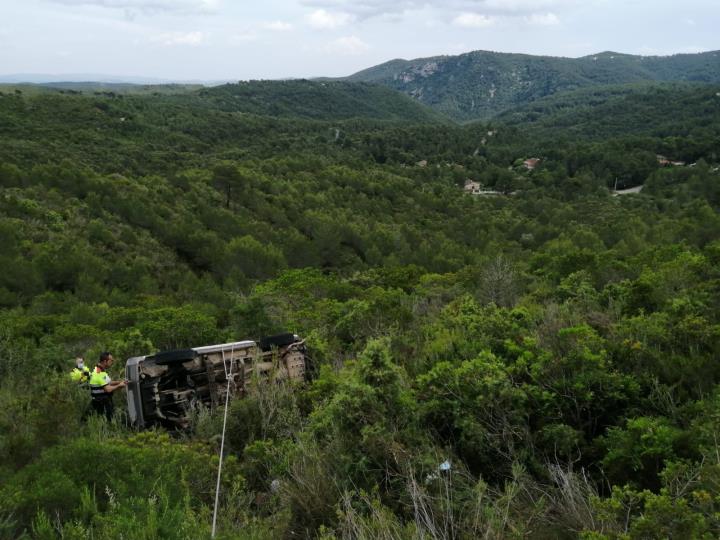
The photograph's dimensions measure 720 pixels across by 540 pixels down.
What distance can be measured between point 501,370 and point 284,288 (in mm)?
11610

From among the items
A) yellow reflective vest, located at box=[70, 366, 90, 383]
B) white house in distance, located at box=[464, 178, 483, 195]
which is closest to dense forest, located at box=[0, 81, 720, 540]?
yellow reflective vest, located at box=[70, 366, 90, 383]

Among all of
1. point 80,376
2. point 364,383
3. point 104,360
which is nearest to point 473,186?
point 104,360

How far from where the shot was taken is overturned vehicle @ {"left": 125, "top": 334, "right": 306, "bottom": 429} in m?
5.87

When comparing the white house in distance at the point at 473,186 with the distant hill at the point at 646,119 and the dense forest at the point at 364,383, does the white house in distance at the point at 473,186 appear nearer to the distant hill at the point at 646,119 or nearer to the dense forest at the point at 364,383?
the dense forest at the point at 364,383

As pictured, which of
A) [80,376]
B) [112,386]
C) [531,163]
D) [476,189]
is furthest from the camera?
[531,163]

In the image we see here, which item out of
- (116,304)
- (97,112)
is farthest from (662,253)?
(97,112)

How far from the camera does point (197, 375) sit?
6.53 meters

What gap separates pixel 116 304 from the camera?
60.1ft

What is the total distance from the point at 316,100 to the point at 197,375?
165766 millimetres

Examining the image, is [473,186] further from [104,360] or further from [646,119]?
[104,360]

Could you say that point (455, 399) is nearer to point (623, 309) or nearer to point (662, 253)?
point (623, 309)

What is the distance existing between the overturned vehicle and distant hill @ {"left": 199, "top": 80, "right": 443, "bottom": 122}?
130 m

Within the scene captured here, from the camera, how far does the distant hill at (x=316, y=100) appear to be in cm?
14100

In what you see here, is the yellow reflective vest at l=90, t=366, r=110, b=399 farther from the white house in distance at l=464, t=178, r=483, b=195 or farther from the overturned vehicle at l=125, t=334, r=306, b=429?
the white house in distance at l=464, t=178, r=483, b=195
